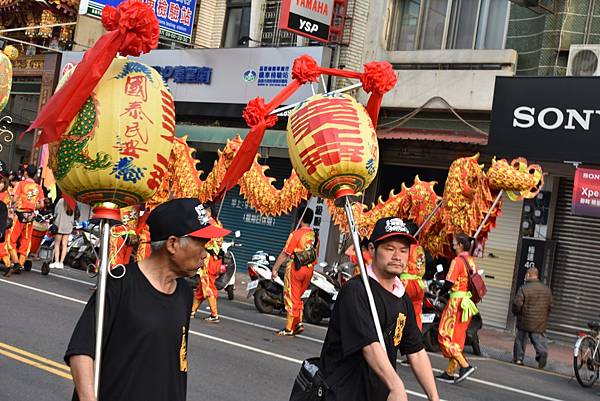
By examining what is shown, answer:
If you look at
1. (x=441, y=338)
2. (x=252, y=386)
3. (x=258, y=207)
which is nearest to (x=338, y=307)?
(x=252, y=386)

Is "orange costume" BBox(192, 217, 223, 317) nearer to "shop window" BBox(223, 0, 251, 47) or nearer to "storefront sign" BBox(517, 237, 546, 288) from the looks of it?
"storefront sign" BBox(517, 237, 546, 288)

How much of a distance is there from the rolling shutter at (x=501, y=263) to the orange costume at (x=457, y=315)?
24.7 ft

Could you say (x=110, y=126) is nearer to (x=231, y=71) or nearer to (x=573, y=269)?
(x=573, y=269)

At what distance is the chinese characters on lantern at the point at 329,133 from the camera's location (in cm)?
611

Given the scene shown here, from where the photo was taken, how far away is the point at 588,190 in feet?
49.8

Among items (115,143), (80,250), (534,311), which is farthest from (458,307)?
(80,250)

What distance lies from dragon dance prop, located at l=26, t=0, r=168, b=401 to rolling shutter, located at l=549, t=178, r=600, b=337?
13.8 m

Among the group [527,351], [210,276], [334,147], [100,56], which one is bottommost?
[527,351]

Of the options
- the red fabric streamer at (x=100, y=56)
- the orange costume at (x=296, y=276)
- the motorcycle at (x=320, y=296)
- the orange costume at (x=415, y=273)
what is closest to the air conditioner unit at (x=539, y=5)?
the motorcycle at (x=320, y=296)

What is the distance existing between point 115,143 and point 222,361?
6.08 meters

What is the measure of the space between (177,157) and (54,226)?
5.64 metres

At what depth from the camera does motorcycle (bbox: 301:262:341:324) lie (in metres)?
14.6

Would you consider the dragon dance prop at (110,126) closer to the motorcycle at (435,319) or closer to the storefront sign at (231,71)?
the motorcycle at (435,319)

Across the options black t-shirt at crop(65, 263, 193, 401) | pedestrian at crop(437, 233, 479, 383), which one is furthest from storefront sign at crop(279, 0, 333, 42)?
black t-shirt at crop(65, 263, 193, 401)
